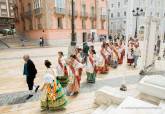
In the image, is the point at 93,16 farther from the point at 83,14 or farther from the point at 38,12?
the point at 38,12

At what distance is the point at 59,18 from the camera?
30984 millimetres

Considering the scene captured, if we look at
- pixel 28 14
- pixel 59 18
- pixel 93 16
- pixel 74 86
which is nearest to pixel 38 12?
pixel 59 18

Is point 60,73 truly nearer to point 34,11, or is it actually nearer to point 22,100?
point 22,100

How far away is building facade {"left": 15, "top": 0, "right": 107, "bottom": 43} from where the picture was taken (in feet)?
96.1

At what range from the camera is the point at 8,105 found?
5.93m

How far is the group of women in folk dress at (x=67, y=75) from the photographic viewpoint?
A: 17.1ft

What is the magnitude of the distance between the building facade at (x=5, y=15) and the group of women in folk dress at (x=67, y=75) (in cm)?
4766

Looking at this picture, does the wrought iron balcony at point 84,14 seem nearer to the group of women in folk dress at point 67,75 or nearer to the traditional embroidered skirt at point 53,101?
the group of women in folk dress at point 67,75

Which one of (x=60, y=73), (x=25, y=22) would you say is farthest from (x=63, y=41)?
(x=60, y=73)

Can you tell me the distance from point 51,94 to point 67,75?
2.79m

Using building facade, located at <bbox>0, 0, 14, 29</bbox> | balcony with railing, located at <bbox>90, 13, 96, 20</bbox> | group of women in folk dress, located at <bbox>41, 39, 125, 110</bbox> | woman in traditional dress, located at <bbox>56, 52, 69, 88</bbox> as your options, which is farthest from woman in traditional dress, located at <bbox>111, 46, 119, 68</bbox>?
building facade, located at <bbox>0, 0, 14, 29</bbox>

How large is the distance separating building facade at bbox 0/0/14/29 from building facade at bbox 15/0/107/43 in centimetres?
1576

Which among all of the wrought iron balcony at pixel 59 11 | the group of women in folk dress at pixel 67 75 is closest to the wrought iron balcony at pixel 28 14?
the wrought iron balcony at pixel 59 11

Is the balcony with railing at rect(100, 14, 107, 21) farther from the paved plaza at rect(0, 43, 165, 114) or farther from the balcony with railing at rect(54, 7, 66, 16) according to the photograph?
the paved plaza at rect(0, 43, 165, 114)
